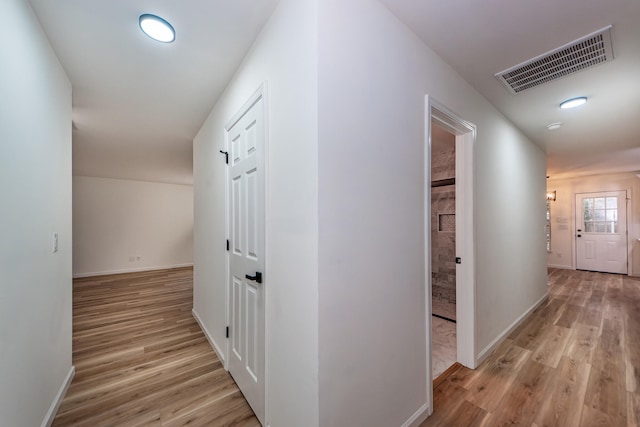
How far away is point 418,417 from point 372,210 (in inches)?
55.4

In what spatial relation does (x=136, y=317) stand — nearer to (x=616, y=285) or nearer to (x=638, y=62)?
(x=638, y=62)

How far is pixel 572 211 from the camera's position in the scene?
6254mm

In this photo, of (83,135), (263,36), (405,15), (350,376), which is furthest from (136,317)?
(405,15)

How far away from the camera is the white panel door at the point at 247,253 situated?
1557 millimetres

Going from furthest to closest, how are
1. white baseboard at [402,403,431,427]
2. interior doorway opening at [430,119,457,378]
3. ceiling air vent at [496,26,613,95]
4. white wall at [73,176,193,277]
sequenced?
white wall at [73,176,193,277], interior doorway opening at [430,119,457,378], ceiling air vent at [496,26,613,95], white baseboard at [402,403,431,427]

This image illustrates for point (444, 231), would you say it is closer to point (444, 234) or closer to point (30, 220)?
point (444, 234)

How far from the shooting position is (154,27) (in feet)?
4.91

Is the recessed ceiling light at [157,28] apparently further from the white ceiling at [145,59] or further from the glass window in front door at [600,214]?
the glass window in front door at [600,214]

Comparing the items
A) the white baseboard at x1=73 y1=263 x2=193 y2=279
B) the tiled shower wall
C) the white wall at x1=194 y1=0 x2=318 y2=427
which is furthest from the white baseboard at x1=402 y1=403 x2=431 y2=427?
the white baseboard at x1=73 y1=263 x2=193 y2=279

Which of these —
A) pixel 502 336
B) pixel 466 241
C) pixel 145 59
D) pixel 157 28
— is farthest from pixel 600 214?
pixel 145 59

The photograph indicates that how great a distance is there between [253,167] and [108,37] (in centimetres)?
128

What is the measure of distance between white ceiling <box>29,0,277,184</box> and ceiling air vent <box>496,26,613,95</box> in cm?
194

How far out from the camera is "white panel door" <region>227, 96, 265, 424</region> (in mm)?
1557

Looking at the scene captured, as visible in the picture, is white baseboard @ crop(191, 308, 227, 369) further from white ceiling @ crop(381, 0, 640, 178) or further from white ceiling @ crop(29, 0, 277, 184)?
white ceiling @ crop(381, 0, 640, 178)
